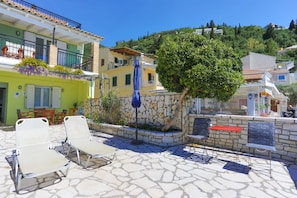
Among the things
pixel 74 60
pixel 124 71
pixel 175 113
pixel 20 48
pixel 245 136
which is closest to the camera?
pixel 245 136

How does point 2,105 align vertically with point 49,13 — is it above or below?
below

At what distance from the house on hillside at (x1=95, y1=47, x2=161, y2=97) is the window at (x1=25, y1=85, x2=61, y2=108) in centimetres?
663

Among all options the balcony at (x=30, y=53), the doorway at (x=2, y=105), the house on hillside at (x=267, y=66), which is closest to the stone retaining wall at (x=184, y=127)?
the balcony at (x=30, y=53)

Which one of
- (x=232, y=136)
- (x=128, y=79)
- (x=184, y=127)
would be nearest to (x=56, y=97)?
(x=128, y=79)

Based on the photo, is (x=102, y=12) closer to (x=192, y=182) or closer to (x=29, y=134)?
(x=29, y=134)

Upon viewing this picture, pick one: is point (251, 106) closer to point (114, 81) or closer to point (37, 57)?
point (114, 81)

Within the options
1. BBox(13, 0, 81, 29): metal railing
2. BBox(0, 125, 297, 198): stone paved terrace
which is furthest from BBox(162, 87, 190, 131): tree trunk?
BBox(13, 0, 81, 29): metal railing

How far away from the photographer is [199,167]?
5008 mm

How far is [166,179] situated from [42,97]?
42.9ft

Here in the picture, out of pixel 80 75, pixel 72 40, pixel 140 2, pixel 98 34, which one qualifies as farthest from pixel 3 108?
pixel 140 2

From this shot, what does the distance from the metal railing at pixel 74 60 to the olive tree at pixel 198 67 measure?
9445mm

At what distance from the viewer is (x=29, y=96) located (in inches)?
502

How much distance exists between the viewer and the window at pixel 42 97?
1275 centimetres

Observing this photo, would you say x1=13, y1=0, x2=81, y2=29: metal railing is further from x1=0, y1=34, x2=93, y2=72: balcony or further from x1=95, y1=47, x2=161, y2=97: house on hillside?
x1=95, y1=47, x2=161, y2=97: house on hillside
